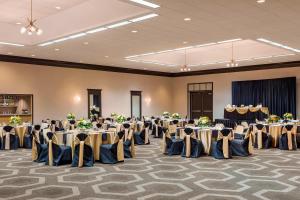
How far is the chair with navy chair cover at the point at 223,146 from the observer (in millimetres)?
8609

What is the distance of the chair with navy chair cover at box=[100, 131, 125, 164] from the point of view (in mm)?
8023

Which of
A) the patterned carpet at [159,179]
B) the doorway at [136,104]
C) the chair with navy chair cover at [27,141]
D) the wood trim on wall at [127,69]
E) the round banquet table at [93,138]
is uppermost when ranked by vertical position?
the wood trim on wall at [127,69]

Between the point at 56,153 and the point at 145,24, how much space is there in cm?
400

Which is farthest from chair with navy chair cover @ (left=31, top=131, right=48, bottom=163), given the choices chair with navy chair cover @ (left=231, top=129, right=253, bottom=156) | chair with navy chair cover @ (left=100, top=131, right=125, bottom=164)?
chair with navy chair cover @ (left=231, top=129, right=253, bottom=156)

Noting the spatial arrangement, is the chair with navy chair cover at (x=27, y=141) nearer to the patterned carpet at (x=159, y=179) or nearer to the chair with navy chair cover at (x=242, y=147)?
the patterned carpet at (x=159, y=179)

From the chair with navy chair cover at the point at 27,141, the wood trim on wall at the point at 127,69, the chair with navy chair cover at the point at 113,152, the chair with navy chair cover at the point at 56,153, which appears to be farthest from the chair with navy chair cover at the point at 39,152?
the wood trim on wall at the point at 127,69

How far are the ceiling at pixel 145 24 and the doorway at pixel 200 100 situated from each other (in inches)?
260

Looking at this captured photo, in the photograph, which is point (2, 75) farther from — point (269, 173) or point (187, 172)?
point (269, 173)

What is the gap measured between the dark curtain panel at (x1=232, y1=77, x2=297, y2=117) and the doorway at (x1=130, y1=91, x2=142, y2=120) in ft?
18.4

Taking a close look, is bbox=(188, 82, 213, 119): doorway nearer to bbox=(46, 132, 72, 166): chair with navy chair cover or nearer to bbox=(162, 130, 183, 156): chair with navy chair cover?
bbox=(162, 130, 183, 156): chair with navy chair cover

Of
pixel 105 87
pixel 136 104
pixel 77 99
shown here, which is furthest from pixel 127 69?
pixel 77 99

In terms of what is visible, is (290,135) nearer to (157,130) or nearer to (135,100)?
(157,130)

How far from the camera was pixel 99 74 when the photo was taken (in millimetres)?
17594

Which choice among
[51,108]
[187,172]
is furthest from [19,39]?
[187,172]
